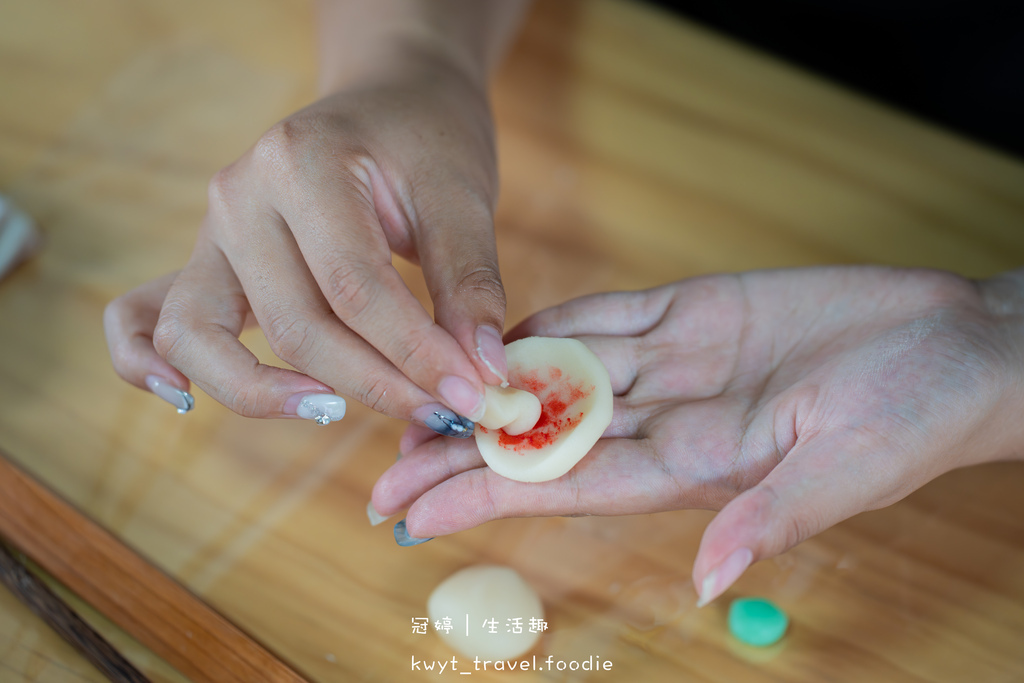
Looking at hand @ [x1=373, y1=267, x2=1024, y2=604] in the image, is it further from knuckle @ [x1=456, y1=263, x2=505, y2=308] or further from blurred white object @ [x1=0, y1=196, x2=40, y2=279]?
blurred white object @ [x1=0, y1=196, x2=40, y2=279]

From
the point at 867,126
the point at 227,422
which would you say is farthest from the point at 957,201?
the point at 227,422

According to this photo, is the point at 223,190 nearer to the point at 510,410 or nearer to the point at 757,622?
the point at 510,410

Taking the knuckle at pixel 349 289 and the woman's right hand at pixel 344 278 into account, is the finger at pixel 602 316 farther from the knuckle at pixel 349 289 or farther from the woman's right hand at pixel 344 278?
the knuckle at pixel 349 289

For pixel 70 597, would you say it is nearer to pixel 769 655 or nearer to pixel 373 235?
pixel 373 235

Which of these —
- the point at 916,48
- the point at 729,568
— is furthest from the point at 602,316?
the point at 916,48

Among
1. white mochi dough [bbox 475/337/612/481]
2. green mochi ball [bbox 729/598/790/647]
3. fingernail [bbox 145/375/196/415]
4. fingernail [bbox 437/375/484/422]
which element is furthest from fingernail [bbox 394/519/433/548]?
green mochi ball [bbox 729/598/790/647]

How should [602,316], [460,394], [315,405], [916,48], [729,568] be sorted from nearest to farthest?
[729,568] → [460,394] → [315,405] → [602,316] → [916,48]
